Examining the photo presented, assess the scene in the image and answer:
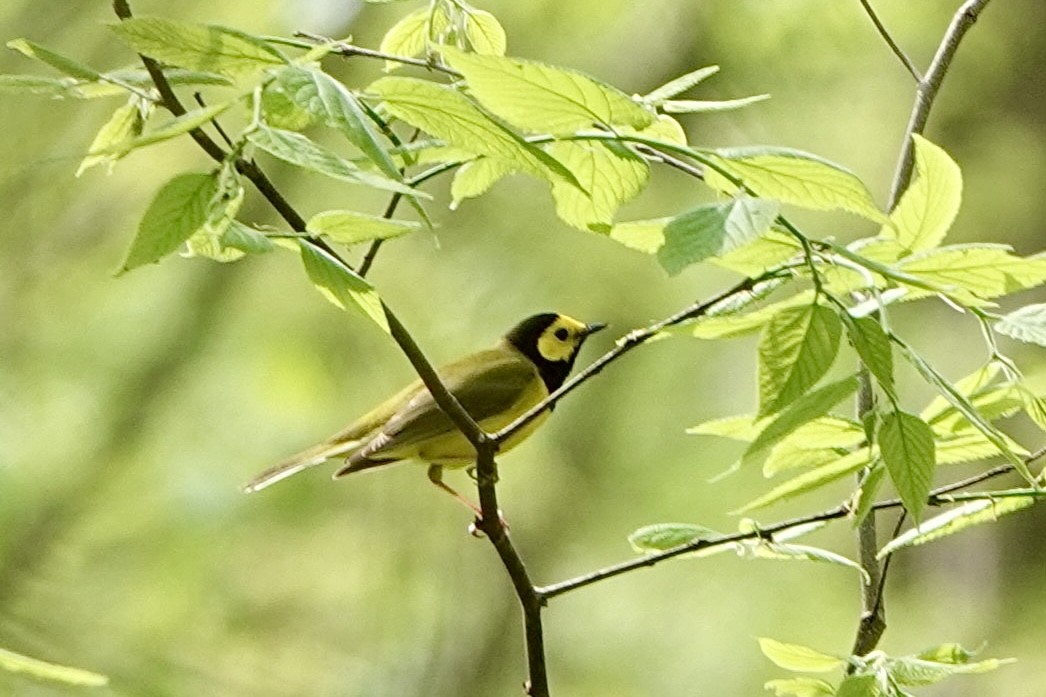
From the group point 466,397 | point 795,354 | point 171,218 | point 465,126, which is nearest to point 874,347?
point 795,354

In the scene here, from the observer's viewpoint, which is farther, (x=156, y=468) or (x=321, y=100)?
(x=156, y=468)

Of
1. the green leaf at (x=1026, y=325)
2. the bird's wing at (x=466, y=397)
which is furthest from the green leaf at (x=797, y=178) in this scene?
the bird's wing at (x=466, y=397)

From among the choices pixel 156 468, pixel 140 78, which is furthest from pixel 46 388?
pixel 140 78

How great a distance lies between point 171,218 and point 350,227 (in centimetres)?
17

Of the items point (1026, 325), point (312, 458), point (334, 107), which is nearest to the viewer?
point (334, 107)

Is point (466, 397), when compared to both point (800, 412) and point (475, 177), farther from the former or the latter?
point (800, 412)

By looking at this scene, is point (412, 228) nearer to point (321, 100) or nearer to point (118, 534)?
point (321, 100)

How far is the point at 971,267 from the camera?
82 centimetres

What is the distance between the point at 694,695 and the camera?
4121 millimetres

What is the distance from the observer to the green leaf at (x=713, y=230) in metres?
0.70

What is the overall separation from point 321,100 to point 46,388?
10.8ft

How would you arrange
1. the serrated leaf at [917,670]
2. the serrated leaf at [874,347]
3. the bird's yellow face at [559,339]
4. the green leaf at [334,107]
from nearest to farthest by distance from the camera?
the green leaf at [334,107] < the serrated leaf at [874,347] < the serrated leaf at [917,670] < the bird's yellow face at [559,339]

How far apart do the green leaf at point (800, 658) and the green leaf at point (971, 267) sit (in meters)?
0.33

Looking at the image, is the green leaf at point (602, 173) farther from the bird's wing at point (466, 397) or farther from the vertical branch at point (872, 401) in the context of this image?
the bird's wing at point (466, 397)
